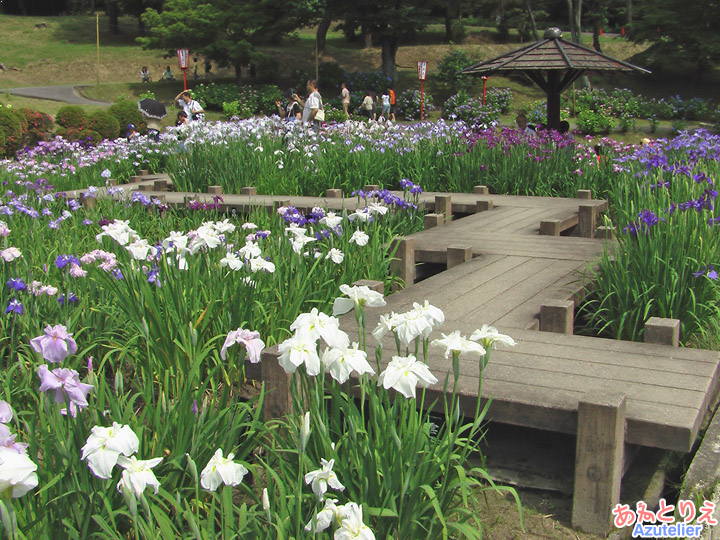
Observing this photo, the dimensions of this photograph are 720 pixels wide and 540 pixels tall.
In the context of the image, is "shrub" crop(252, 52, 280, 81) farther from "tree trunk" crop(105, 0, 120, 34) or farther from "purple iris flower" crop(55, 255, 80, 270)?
"purple iris flower" crop(55, 255, 80, 270)

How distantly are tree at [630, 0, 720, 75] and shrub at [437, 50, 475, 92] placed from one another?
7862 mm

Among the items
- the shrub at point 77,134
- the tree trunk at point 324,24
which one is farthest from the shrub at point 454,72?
the shrub at point 77,134

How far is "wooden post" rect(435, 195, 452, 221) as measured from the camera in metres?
6.96

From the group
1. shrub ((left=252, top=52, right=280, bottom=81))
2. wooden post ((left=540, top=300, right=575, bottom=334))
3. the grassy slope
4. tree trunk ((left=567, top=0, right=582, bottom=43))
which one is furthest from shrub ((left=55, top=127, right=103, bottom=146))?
tree trunk ((left=567, top=0, right=582, bottom=43))

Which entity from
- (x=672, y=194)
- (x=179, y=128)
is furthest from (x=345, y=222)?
(x=179, y=128)

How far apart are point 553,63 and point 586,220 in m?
4.65

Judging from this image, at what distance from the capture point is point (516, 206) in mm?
7543

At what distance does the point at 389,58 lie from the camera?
36.2 meters

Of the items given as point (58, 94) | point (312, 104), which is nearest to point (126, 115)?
point (312, 104)

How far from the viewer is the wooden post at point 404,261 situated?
16.0ft

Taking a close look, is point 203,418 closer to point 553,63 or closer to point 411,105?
point 553,63

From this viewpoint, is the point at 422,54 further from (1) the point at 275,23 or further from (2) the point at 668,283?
(2) the point at 668,283

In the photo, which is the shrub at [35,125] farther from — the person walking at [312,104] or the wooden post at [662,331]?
the wooden post at [662,331]

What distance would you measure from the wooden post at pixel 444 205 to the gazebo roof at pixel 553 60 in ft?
14.1
